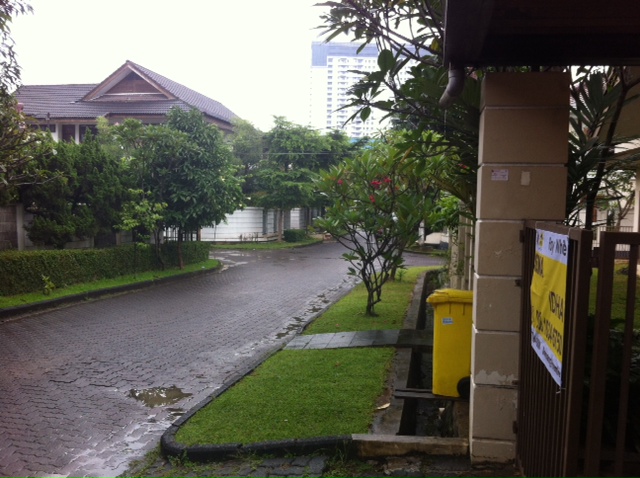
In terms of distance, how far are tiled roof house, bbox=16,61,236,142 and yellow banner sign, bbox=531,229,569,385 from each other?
2769cm

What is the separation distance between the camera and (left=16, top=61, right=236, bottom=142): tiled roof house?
29406 millimetres

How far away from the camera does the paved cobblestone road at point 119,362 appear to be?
5.10 m

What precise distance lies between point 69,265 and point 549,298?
517 inches

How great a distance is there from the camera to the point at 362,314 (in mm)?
10398

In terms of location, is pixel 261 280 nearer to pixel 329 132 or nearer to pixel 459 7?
pixel 459 7

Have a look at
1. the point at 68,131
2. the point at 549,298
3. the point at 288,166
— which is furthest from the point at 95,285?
the point at 288,166

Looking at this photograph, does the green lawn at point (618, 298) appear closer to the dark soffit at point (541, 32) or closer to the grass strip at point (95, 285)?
the dark soffit at point (541, 32)

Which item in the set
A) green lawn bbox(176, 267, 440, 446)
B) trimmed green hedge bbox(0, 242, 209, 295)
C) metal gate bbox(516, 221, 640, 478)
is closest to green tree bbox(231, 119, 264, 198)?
trimmed green hedge bbox(0, 242, 209, 295)

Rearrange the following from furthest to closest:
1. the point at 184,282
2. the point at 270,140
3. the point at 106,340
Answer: the point at 270,140, the point at 184,282, the point at 106,340

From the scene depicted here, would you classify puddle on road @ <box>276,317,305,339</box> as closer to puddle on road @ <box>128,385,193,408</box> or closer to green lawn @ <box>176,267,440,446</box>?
green lawn @ <box>176,267,440,446</box>

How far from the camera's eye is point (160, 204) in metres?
17.5

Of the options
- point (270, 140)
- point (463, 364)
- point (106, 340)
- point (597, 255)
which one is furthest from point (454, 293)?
point (270, 140)

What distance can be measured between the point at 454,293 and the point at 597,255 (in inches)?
96.3

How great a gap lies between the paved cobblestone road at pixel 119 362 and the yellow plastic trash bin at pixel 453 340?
2703 millimetres
